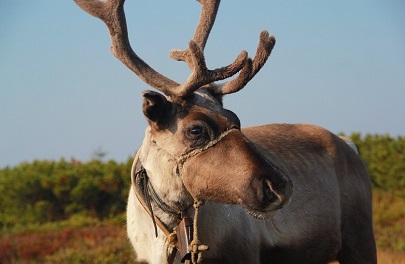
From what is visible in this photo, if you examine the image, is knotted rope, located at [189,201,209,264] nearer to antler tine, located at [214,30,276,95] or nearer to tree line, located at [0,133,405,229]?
antler tine, located at [214,30,276,95]

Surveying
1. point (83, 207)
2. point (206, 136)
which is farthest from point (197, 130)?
point (83, 207)

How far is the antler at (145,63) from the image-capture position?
4.91 m

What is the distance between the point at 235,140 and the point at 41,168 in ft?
39.3

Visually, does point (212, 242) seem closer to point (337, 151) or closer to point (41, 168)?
point (337, 151)

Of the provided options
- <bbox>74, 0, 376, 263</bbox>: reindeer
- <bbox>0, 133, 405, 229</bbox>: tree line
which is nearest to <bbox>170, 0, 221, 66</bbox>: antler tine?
<bbox>74, 0, 376, 263</bbox>: reindeer

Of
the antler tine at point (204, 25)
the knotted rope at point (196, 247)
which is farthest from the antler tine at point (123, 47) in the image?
the knotted rope at point (196, 247)

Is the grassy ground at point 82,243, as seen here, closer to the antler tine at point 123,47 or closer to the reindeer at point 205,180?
the reindeer at point 205,180

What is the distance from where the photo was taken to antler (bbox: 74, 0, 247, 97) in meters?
4.91

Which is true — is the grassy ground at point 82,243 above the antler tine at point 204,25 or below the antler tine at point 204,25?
below

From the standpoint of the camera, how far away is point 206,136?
492 centimetres

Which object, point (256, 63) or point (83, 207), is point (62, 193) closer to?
point (83, 207)

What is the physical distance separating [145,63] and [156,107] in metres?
0.44

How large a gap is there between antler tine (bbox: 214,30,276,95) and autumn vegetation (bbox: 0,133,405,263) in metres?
5.86

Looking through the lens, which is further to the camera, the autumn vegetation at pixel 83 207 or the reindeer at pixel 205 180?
the autumn vegetation at pixel 83 207
